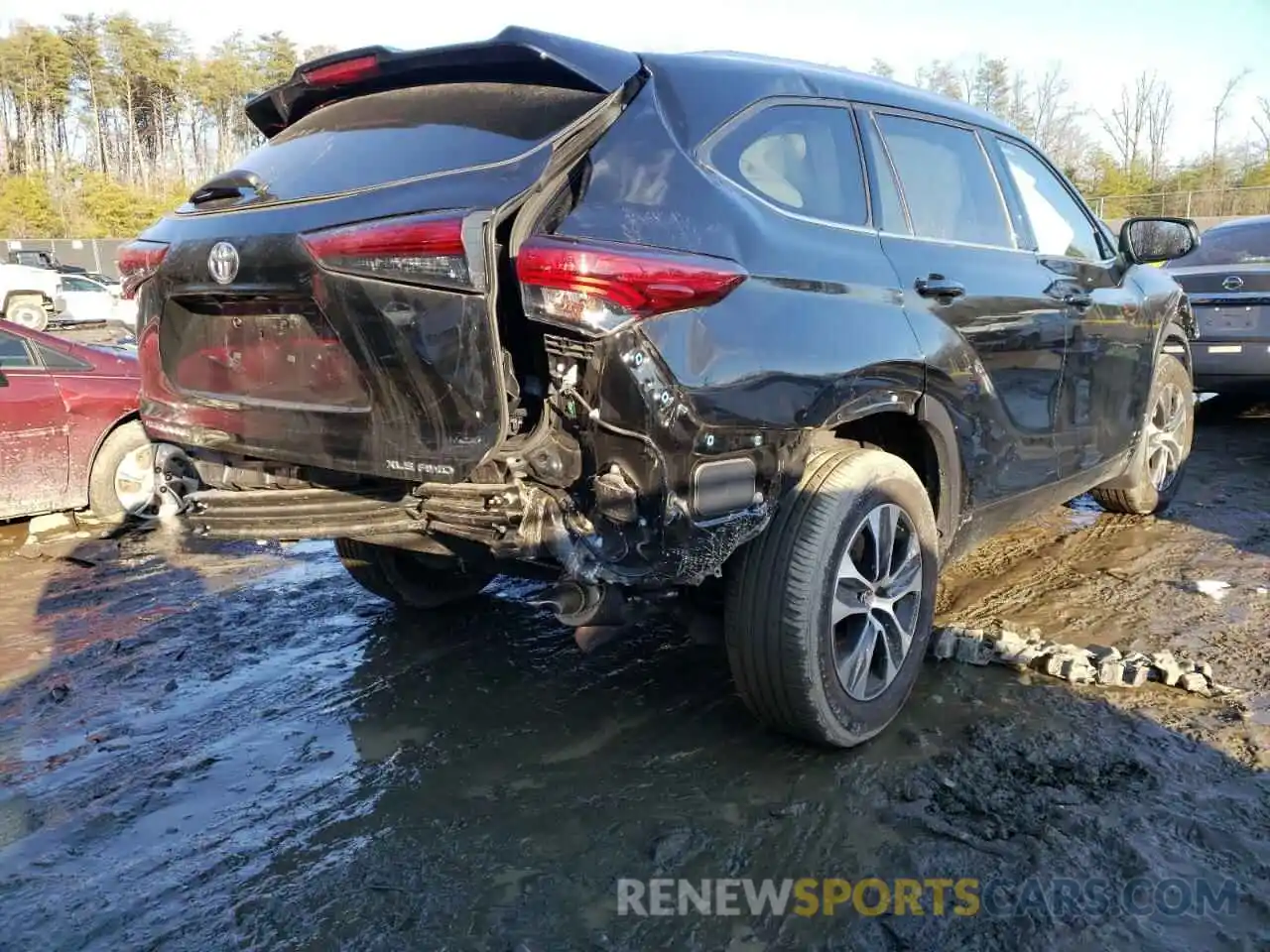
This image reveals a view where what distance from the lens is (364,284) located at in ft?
8.01

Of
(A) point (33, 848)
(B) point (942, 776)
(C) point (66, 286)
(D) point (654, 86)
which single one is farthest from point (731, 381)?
(C) point (66, 286)

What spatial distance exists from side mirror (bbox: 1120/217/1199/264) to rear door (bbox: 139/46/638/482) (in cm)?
327

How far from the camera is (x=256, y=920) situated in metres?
2.32

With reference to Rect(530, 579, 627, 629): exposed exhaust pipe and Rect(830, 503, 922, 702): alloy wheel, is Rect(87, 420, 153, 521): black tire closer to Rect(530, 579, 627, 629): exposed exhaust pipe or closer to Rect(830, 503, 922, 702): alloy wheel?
Rect(530, 579, 627, 629): exposed exhaust pipe

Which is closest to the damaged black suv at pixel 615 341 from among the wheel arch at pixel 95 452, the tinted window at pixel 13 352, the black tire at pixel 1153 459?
the black tire at pixel 1153 459

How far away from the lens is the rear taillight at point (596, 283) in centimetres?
229

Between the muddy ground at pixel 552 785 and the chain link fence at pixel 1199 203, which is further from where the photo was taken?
the chain link fence at pixel 1199 203

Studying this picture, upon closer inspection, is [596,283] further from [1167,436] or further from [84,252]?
[84,252]

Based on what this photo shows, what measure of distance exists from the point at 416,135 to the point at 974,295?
6.40ft

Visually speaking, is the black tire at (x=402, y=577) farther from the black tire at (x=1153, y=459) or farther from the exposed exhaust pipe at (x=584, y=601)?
the black tire at (x=1153, y=459)

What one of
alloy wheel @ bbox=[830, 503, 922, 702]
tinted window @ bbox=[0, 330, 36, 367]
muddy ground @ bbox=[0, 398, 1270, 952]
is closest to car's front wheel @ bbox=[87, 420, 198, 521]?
tinted window @ bbox=[0, 330, 36, 367]

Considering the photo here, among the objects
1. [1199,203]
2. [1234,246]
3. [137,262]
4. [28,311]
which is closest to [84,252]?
[28,311]

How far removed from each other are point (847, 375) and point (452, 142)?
1.26 m

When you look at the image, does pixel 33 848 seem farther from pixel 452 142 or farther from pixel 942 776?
pixel 942 776
